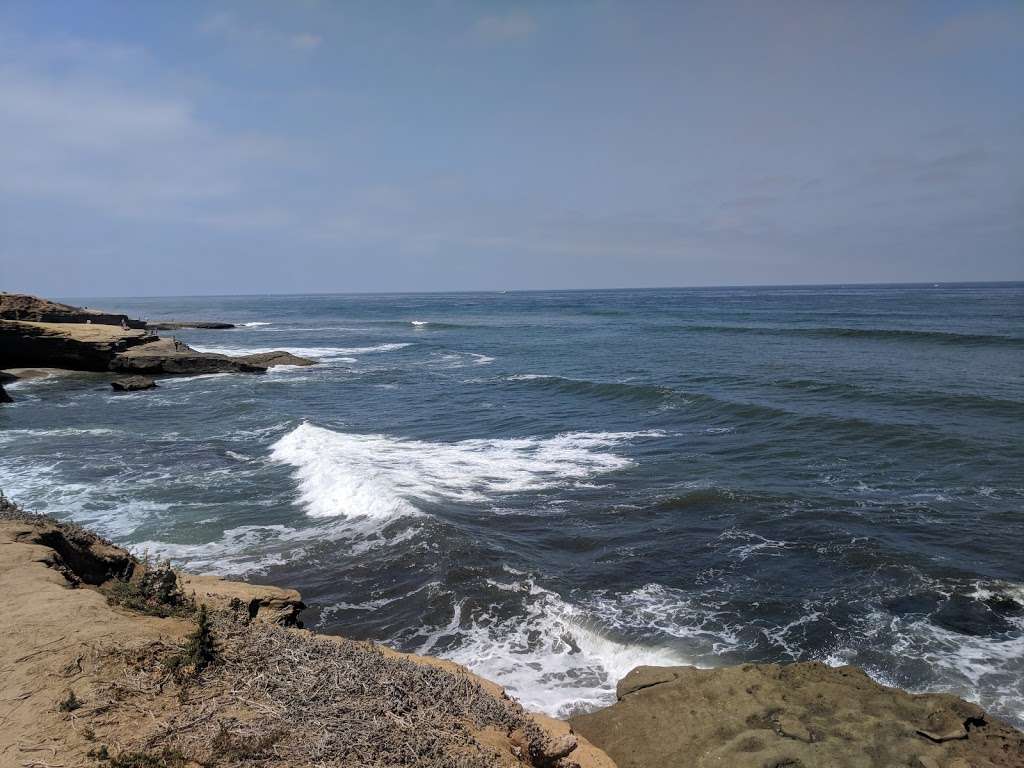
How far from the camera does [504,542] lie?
11961 mm

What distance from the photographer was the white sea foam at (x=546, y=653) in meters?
7.70

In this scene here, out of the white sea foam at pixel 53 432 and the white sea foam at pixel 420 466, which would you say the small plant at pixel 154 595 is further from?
the white sea foam at pixel 53 432

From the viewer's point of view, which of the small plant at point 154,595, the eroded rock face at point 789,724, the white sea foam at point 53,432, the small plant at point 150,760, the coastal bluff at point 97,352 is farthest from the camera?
the coastal bluff at point 97,352

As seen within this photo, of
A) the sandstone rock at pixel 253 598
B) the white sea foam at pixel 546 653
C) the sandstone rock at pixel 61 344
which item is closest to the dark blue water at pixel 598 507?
the white sea foam at pixel 546 653

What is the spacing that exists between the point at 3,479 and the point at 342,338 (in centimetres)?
4474

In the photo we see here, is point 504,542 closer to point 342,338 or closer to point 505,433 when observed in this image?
point 505,433

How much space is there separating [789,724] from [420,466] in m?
12.0

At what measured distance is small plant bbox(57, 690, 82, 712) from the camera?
476cm

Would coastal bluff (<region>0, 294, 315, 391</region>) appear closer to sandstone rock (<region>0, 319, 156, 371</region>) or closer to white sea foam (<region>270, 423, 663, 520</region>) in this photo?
sandstone rock (<region>0, 319, 156, 371</region>)

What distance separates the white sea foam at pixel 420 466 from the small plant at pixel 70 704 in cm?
843

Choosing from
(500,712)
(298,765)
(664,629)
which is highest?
(298,765)

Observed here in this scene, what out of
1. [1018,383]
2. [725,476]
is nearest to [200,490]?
[725,476]

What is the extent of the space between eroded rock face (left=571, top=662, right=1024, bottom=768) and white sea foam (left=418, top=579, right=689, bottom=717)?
2.22 ft

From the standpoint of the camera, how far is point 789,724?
630 cm
